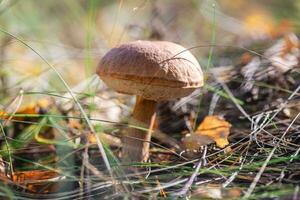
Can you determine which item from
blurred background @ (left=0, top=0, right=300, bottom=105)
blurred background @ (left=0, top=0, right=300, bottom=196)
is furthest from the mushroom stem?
blurred background @ (left=0, top=0, right=300, bottom=105)

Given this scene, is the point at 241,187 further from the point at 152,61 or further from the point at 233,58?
the point at 233,58

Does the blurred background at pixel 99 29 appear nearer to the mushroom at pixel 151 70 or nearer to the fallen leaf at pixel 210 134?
the mushroom at pixel 151 70

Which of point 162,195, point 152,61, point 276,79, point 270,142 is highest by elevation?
point 152,61

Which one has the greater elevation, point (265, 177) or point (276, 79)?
point (276, 79)

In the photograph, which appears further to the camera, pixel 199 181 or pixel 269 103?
pixel 269 103

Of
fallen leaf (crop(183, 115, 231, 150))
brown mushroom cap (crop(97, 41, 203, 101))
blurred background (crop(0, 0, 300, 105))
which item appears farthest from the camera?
blurred background (crop(0, 0, 300, 105))

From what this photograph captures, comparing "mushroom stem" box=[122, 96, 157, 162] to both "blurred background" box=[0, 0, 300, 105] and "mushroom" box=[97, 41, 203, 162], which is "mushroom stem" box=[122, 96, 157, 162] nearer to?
"mushroom" box=[97, 41, 203, 162]

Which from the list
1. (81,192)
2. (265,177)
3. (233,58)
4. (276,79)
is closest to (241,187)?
(265,177)

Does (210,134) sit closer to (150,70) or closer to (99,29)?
(150,70)
